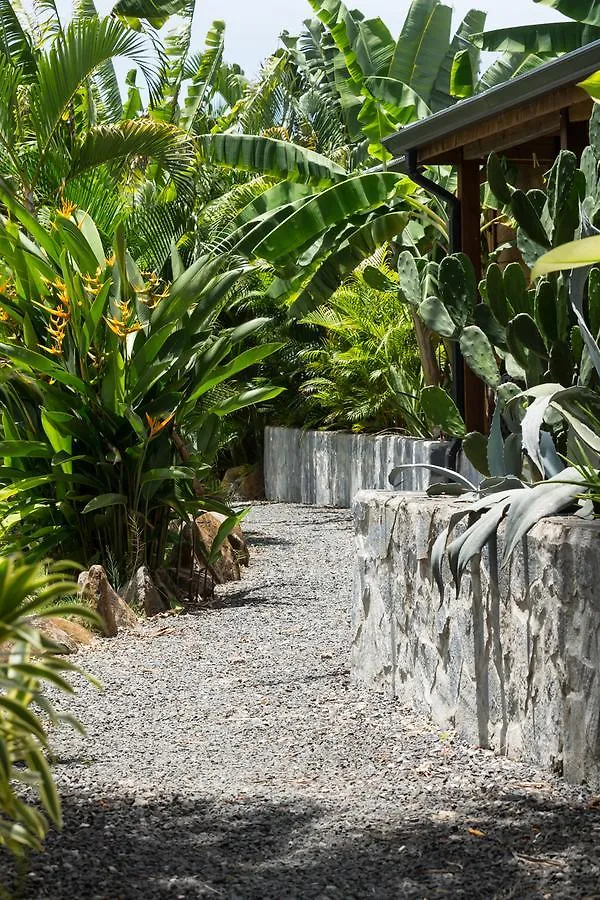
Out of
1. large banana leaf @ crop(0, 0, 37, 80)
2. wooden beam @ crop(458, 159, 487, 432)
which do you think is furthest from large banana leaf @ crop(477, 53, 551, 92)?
large banana leaf @ crop(0, 0, 37, 80)

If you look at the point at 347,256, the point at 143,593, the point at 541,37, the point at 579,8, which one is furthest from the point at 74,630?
the point at 541,37

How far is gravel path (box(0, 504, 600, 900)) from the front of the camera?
299 cm

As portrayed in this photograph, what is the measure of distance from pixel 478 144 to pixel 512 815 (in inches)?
273

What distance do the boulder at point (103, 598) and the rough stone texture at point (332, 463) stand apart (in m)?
5.06

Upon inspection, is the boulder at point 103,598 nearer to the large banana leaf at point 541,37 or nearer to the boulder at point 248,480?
the large banana leaf at point 541,37

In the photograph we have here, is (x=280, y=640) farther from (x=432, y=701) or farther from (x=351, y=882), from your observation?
(x=351, y=882)

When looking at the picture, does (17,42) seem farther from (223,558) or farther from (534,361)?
(534,361)

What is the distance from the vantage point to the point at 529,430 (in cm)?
401

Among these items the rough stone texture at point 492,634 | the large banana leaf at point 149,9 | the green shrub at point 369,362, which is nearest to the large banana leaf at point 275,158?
the green shrub at point 369,362

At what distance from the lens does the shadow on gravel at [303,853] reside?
292 centimetres

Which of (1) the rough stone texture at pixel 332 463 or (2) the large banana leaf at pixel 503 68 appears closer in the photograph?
(1) the rough stone texture at pixel 332 463

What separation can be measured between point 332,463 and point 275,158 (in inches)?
165

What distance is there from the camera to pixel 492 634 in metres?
4.06

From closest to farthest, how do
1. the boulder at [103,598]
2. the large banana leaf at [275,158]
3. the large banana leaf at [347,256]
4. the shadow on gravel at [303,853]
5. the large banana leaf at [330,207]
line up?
the shadow on gravel at [303,853]
the boulder at [103,598]
the large banana leaf at [330,207]
the large banana leaf at [347,256]
the large banana leaf at [275,158]
